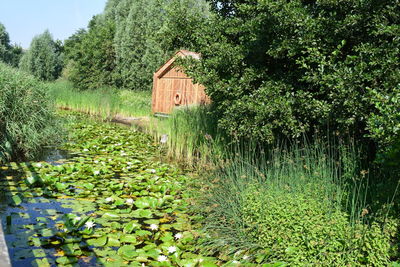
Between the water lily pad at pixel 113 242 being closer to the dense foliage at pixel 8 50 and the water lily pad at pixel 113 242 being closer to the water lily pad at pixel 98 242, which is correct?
the water lily pad at pixel 98 242

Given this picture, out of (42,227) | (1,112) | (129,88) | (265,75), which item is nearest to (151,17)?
(129,88)

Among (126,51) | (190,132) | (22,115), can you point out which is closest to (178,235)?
(190,132)

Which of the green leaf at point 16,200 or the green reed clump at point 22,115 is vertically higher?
the green reed clump at point 22,115

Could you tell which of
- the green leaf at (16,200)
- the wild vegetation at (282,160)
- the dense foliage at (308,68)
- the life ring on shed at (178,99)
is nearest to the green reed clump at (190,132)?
the wild vegetation at (282,160)

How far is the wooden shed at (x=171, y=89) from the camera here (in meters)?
15.8

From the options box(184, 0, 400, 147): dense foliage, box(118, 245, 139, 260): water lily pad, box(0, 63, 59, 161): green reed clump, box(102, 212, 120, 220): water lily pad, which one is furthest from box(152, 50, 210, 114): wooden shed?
box(118, 245, 139, 260): water lily pad

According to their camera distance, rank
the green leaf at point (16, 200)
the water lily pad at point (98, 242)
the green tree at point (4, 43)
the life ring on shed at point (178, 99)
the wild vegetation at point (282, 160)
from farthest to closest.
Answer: the green tree at point (4, 43)
the life ring on shed at point (178, 99)
the green leaf at point (16, 200)
the water lily pad at point (98, 242)
the wild vegetation at point (282, 160)

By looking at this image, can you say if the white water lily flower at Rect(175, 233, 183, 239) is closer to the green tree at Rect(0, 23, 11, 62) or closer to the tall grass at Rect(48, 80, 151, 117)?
the tall grass at Rect(48, 80, 151, 117)

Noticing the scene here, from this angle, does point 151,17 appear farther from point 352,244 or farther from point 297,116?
point 352,244

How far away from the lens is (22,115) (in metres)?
7.41

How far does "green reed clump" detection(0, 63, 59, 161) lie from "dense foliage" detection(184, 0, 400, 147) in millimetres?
3816

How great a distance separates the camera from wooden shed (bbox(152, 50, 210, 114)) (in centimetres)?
1576

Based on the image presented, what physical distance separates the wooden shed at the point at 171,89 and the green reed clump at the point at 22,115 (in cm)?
784

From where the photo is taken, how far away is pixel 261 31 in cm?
511
